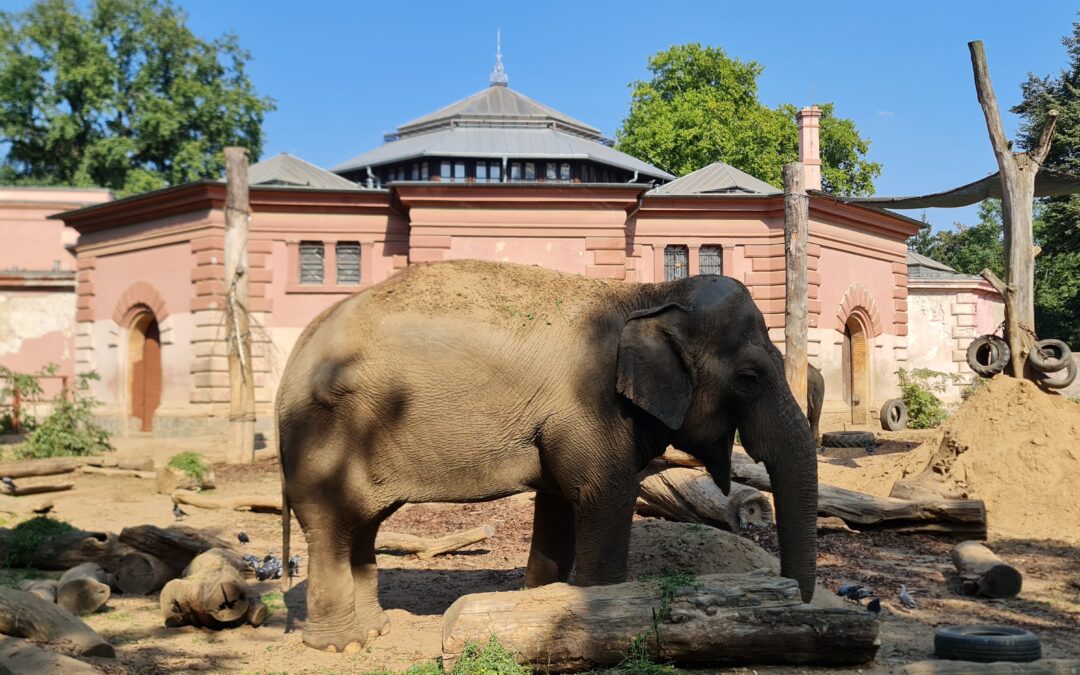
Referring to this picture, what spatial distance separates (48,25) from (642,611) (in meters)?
50.6

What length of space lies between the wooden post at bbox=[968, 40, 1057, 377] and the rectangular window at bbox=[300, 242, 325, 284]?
16.5 m

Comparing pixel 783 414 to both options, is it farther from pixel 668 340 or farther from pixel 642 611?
pixel 642 611

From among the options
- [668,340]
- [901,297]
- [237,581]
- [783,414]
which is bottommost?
[237,581]

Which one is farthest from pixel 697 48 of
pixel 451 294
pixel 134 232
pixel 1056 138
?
pixel 451 294

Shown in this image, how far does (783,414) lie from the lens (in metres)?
6.14

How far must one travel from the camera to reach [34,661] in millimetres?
4840

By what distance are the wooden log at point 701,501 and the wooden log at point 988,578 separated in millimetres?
2284

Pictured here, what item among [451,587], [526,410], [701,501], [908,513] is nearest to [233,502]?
[451,587]

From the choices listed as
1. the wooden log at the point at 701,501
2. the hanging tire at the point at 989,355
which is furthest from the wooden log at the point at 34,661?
the hanging tire at the point at 989,355

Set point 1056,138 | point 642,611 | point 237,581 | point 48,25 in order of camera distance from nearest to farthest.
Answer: point 642,611
point 237,581
point 1056,138
point 48,25

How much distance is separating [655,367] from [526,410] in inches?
34.2

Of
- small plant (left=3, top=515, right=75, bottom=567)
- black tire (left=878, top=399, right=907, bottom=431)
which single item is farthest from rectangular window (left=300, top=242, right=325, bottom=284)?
small plant (left=3, top=515, right=75, bottom=567)

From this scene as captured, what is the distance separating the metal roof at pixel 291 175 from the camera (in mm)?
27562

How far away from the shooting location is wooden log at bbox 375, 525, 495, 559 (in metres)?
10.3
